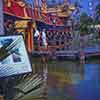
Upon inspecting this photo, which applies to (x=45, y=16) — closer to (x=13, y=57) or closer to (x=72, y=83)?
(x=72, y=83)

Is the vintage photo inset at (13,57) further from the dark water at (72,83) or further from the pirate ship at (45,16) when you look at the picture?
the pirate ship at (45,16)

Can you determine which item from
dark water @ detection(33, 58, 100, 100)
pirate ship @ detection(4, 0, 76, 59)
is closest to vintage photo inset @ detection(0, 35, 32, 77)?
dark water @ detection(33, 58, 100, 100)

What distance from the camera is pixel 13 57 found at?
842cm

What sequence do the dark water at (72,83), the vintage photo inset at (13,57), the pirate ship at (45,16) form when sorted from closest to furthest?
the vintage photo inset at (13,57) < the dark water at (72,83) < the pirate ship at (45,16)

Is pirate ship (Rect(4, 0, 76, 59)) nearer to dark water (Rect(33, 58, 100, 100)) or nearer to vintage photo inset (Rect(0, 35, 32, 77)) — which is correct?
dark water (Rect(33, 58, 100, 100))

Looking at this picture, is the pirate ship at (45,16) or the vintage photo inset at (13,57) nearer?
the vintage photo inset at (13,57)

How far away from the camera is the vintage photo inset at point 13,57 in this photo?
834 centimetres

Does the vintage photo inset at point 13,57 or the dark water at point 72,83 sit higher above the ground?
the vintage photo inset at point 13,57

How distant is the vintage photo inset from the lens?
8336 mm

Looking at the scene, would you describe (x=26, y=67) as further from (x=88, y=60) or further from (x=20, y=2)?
(x=20, y=2)

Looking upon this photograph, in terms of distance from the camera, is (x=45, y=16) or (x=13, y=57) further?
(x=45, y=16)

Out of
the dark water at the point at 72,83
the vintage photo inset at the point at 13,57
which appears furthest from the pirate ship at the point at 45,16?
the vintage photo inset at the point at 13,57

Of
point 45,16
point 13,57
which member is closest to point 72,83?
point 13,57

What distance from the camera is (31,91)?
9031 millimetres
